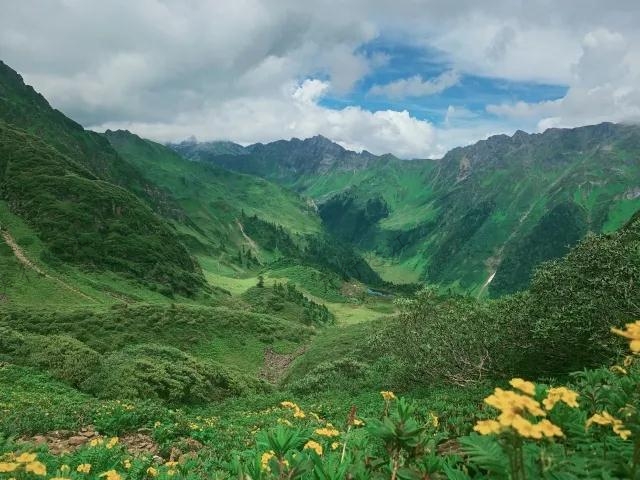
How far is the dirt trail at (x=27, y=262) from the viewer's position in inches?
4181

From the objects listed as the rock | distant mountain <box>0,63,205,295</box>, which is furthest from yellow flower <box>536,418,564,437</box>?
distant mountain <box>0,63,205,295</box>

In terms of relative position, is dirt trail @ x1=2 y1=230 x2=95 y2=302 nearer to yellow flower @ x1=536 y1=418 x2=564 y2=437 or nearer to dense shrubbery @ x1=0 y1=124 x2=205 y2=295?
dense shrubbery @ x1=0 y1=124 x2=205 y2=295

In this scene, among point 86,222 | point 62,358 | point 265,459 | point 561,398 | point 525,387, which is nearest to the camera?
point 525,387

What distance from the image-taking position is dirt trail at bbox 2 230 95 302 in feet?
348

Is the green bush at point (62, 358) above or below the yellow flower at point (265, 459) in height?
below

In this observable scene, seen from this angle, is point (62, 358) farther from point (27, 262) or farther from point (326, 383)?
point (27, 262)

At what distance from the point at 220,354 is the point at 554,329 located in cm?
5791

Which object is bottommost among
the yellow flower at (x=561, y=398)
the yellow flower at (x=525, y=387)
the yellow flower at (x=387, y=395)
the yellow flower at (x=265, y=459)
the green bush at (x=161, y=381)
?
the green bush at (x=161, y=381)

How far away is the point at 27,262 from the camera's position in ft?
371

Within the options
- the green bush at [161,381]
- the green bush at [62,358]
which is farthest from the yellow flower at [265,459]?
the green bush at [62,358]

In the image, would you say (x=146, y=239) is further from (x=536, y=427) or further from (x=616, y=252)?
(x=536, y=427)

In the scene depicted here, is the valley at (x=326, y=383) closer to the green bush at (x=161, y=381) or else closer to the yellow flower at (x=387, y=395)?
the yellow flower at (x=387, y=395)

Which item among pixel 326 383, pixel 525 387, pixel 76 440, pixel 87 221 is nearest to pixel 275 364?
pixel 326 383

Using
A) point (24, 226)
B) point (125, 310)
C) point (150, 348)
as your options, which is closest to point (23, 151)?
point (24, 226)
